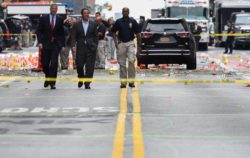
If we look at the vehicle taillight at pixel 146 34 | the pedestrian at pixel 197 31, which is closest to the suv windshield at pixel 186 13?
the pedestrian at pixel 197 31

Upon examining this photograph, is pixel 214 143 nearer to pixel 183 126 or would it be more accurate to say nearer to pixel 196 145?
pixel 196 145

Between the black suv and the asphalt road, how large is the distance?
6038mm

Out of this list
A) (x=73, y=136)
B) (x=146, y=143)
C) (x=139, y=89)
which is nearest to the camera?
(x=146, y=143)

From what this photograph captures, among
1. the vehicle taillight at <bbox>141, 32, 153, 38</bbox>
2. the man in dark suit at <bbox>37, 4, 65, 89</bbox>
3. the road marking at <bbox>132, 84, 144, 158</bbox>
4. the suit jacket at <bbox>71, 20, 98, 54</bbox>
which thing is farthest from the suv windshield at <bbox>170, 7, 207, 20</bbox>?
the road marking at <bbox>132, 84, 144, 158</bbox>

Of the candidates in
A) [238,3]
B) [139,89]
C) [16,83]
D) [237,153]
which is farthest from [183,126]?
[238,3]

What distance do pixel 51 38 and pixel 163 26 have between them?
8406mm

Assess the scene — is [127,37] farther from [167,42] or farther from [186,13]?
[186,13]

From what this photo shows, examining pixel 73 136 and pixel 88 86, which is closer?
pixel 73 136

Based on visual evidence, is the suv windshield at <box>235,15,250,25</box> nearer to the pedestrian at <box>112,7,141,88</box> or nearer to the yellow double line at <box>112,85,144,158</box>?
the pedestrian at <box>112,7,141,88</box>

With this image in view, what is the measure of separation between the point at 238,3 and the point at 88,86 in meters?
37.8

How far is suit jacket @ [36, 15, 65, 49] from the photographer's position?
20078 mm

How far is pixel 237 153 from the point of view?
33.9 feet

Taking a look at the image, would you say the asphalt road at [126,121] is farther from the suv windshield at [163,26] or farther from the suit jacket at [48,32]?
the suv windshield at [163,26]

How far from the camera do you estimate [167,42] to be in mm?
27953
